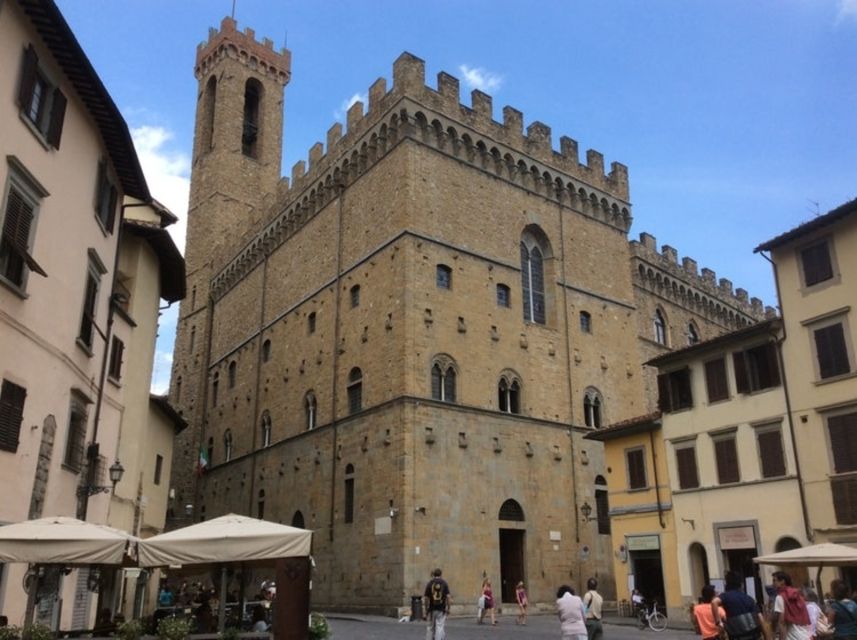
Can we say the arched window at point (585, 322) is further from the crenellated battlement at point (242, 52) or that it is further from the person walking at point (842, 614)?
the crenellated battlement at point (242, 52)

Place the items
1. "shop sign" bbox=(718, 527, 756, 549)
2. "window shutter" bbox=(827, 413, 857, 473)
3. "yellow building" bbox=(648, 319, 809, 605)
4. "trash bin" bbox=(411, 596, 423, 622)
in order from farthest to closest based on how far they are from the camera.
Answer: "trash bin" bbox=(411, 596, 423, 622)
"shop sign" bbox=(718, 527, 756, 549)
"yellow building" bbox=(648, 319, 809, 605)
"window shutter" bbox=(827, 413, 857, 473)

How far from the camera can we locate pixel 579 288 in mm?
31672

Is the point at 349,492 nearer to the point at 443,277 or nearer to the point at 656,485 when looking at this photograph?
the point at 443,277

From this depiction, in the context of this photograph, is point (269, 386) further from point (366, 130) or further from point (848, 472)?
point (848, 472)

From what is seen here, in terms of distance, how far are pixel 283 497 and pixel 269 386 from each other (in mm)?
5652

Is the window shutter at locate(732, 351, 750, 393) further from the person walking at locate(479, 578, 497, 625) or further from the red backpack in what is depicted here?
the red backpack

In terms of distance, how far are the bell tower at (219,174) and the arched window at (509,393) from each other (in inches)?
688

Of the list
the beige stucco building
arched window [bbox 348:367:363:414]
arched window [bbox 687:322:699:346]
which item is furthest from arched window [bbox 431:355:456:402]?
arched window [bbox 687:322:699:346]

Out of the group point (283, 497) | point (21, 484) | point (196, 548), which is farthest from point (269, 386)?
point (196, 548)

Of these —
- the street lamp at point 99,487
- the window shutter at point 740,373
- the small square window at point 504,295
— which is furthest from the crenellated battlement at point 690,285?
the street lamp at point 99,487

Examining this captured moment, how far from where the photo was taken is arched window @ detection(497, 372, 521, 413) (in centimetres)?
2764

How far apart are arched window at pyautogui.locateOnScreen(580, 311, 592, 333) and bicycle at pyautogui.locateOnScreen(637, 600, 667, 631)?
12.7 meters

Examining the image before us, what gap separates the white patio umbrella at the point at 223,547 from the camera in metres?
10.1

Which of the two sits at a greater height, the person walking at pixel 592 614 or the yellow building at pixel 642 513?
the yellow building at pixel 642 513
